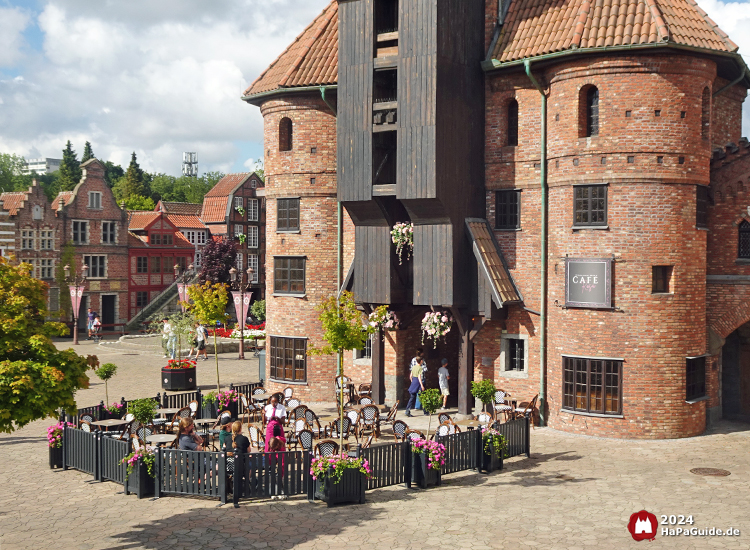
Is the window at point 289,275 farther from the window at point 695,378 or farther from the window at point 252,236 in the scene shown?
the window at point 252,236

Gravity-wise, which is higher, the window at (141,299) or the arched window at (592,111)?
the arched window at (592,111)

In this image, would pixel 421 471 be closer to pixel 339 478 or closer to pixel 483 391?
pixel 339 478

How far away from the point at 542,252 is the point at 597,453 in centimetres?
612

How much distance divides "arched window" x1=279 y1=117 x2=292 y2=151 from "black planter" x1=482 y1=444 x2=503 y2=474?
1422 centimetres

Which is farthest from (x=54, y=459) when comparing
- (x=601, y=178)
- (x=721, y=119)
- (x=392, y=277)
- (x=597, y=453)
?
(x=721, y=119)

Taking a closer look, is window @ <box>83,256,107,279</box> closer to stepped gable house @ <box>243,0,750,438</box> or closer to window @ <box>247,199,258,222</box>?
window @ <box>247,199,258,222</box>

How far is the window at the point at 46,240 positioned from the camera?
53.2m

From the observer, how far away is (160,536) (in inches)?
567

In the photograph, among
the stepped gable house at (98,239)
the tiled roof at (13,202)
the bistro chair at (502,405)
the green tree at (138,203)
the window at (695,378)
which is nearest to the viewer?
the window at (695,378)

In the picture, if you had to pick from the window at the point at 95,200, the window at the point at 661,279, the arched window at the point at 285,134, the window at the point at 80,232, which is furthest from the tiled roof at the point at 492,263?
the window at the point at 95,200

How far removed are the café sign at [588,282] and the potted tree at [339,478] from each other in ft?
30.2

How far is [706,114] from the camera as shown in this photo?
23.5m

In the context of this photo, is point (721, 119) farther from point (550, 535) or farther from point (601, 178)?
point (550, 535)

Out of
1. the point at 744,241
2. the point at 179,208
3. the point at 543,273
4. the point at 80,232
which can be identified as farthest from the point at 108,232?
the point at 744,241
